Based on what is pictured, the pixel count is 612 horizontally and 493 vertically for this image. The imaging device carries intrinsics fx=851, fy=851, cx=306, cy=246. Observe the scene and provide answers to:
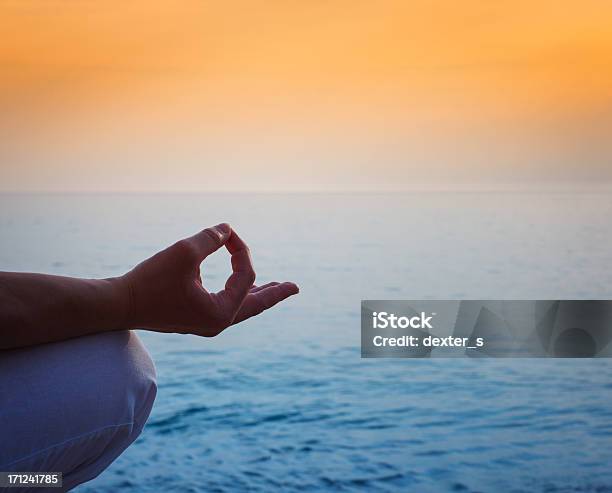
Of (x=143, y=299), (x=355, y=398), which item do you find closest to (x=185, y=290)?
(x=143, y=299)

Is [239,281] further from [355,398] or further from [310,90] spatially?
[310,90]

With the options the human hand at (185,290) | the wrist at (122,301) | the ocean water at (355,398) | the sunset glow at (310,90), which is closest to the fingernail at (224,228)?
the human hand at (185,290)

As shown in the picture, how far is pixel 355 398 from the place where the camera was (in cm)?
488

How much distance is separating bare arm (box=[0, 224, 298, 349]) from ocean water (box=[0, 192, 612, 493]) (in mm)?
2418

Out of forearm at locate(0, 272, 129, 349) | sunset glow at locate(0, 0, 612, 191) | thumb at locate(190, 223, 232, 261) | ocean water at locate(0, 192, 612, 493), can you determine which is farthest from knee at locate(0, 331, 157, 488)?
sunset glow at locate(0, 0, 612, 191)

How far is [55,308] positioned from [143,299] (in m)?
0.10

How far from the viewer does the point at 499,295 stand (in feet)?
25.7

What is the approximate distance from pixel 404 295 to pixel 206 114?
15186 mm

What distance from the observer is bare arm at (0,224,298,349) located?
2.60ft

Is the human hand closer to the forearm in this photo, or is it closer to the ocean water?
the forearm

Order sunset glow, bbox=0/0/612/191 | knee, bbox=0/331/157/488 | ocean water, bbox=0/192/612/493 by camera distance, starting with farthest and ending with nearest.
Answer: sunset glow, bbox=0/0/612/191
ocean water, bbox=0/192/612/493
knee, bbox=0/331/157/488

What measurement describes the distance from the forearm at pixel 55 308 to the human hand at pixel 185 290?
0.8 inches

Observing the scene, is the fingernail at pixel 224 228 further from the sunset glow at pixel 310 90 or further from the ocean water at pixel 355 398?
the sunset glow at pixel 310 90

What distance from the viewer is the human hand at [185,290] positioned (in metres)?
0.89
